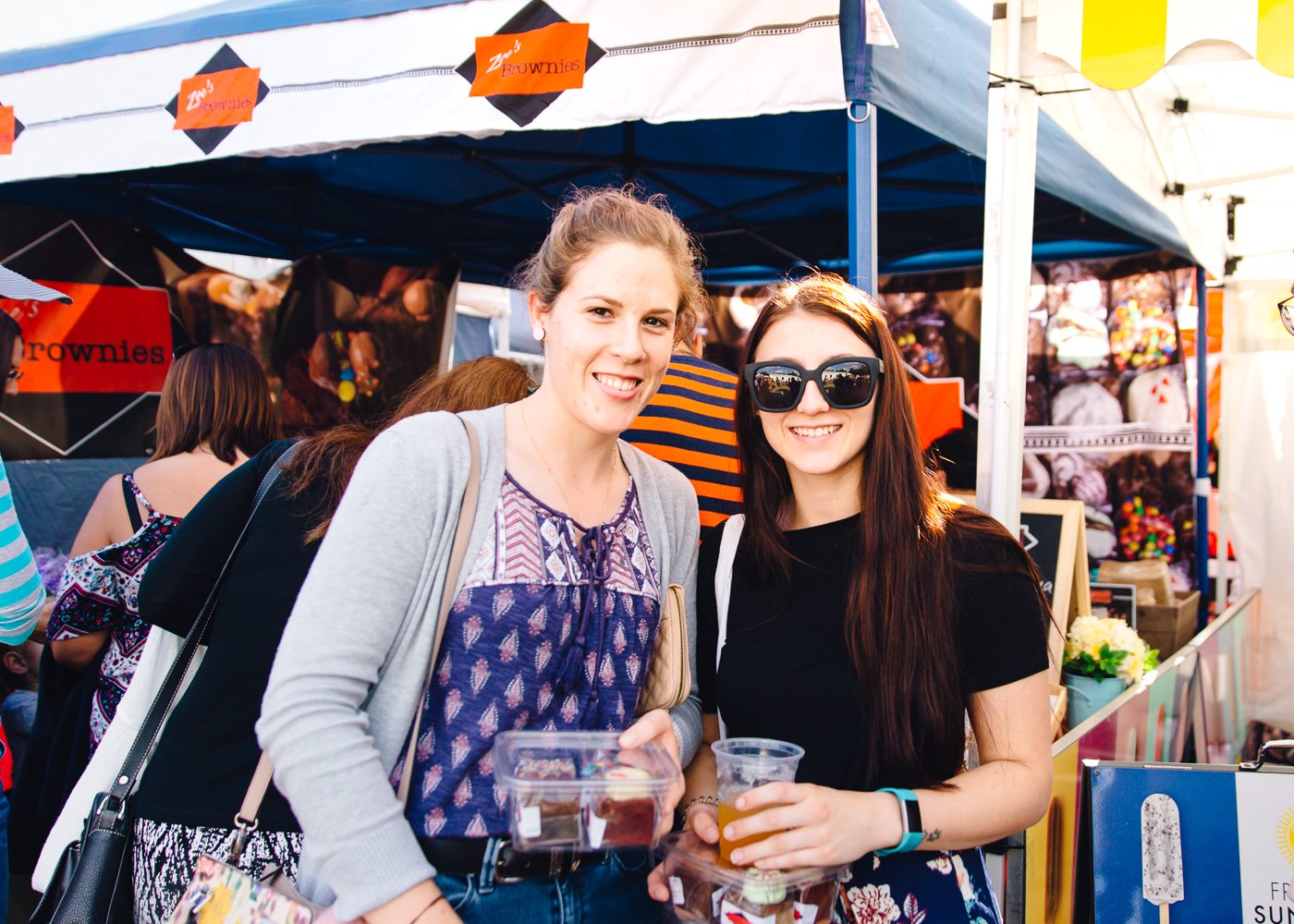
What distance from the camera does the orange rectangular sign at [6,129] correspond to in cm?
346

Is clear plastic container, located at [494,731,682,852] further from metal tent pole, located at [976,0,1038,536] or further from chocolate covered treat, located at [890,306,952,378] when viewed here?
chocolate covered treat, located at [890,306,952,378]

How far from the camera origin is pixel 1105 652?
328 centimetres

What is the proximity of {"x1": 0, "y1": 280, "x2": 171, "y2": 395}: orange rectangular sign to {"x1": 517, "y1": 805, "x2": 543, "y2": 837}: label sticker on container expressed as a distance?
431 cm

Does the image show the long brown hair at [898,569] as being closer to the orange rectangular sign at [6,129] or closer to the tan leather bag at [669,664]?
the tan leather bag at [669,664]

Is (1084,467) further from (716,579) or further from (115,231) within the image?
(115,231)

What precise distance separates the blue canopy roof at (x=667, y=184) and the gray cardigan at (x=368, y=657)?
193 centimetres

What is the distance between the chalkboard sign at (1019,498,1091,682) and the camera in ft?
12.7

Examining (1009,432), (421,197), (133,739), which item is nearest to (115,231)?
(421,197)

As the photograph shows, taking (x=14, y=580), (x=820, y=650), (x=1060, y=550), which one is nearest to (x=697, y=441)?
(x=820, y=650)

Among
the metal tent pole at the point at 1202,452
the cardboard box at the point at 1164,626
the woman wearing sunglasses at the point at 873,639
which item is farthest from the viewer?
the metal tent pole at the point at 1202,452

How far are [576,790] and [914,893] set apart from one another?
0.67m

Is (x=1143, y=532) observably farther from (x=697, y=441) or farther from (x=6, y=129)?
(x=6, y=129)

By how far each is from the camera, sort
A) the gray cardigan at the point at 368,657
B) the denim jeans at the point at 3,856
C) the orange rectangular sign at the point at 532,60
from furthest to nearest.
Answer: the orange rectangular sign at the point at 532,60, the denim jeans at the point at 3,856, the gray cardigan at the point at 368,657

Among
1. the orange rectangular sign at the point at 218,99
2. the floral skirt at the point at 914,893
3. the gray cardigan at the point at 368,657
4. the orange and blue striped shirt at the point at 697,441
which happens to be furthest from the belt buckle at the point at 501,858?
the orange rectangular sign at the point at 218,99
